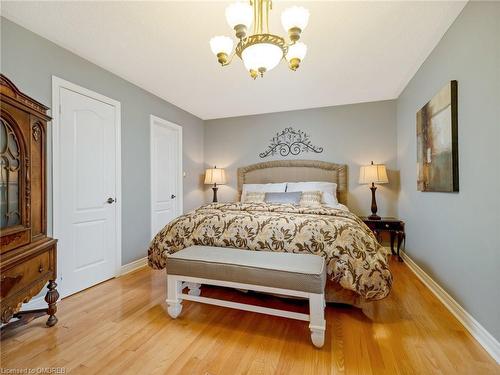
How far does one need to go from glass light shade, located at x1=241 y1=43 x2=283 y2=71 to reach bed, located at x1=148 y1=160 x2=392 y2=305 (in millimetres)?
1213

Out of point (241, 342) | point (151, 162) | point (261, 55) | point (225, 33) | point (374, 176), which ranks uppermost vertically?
point (225, 33)

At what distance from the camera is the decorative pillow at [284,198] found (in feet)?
10.6

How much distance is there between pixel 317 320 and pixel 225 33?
225 centimetres

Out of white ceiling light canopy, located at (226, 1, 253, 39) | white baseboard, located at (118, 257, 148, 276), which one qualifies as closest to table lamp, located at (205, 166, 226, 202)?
white baseboard, located at (118, 257, 148, 276)

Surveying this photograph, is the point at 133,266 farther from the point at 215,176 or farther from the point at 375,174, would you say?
the point at 375,174

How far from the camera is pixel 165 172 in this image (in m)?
3.56

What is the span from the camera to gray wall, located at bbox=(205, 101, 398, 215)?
11.8 ft

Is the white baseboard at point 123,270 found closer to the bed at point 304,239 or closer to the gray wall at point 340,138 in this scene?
the bed at point 304,239

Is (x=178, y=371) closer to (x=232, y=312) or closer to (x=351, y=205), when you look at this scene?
(x=232, y=312)

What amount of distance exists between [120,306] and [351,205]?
3.25 meters

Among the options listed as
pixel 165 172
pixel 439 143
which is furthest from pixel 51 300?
pixel 439 143

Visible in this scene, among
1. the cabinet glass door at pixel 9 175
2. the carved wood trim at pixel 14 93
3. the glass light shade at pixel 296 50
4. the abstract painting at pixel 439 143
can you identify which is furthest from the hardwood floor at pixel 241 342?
the glass light shade at pixel 296 50

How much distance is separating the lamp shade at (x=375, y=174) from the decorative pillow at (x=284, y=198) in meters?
0.96

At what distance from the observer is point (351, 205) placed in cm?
372
